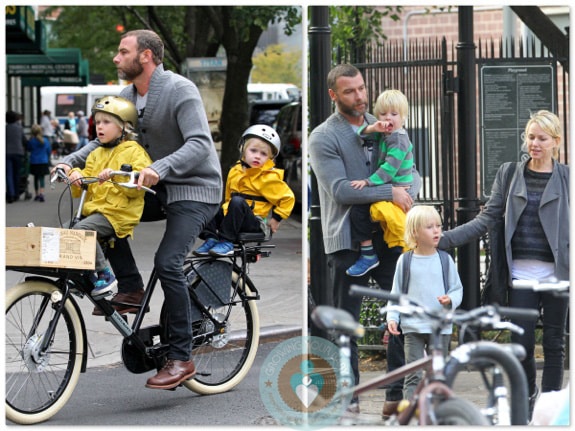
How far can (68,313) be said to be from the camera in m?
5.43

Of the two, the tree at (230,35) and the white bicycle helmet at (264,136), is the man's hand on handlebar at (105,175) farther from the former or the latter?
the tree at (230,35)

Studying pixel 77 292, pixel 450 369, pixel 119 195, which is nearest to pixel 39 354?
pixel 77 292

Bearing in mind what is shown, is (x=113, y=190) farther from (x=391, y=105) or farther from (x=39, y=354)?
(x=391, y=105)

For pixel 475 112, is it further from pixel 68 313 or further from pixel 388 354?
pixel 68 313

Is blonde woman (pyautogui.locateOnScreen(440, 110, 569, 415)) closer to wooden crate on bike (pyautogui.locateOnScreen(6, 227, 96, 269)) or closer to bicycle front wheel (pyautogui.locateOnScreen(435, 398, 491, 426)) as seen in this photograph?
bicycle front wheel (pyautogui.locateOnScreen(435, 398, 491, 426))

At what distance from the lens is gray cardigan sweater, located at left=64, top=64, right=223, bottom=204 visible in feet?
18.2

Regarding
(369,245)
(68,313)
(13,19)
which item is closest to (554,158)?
(369,245)

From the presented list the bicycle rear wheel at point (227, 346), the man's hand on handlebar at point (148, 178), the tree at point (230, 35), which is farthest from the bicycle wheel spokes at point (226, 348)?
the tree at point (230, 35)

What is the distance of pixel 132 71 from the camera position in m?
5.65

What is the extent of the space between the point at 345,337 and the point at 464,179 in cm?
293

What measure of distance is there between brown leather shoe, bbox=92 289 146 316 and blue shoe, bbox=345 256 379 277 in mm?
1282

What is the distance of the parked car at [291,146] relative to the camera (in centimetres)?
1700

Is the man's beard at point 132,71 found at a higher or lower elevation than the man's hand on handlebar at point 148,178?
higher

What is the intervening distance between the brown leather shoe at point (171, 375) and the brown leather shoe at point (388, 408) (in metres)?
1.51
